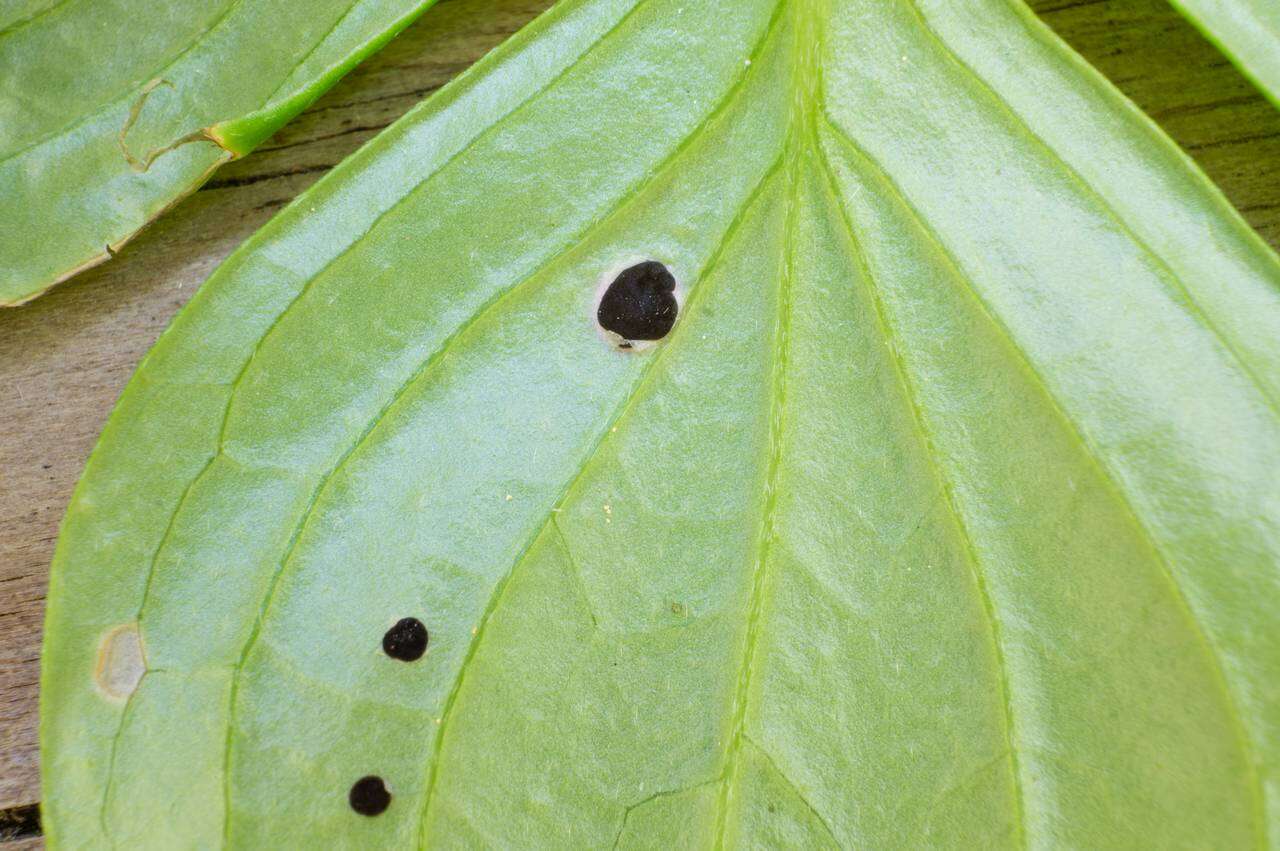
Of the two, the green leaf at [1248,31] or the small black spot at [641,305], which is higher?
the green leaf at [1248,31]

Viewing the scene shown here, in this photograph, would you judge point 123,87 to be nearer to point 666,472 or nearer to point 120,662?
point 120,662

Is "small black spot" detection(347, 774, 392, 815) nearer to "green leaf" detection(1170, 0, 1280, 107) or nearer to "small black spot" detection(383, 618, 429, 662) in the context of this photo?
"small black spot" detection(383, 618, 429, 662)

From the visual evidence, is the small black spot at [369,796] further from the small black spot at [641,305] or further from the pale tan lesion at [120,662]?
the small black spot at [641,305]

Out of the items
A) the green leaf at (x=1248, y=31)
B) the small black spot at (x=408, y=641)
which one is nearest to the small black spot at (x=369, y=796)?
the small black spot at (x=408, y=641)

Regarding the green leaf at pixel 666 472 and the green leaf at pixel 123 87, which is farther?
the green leaf at pixel 123 87

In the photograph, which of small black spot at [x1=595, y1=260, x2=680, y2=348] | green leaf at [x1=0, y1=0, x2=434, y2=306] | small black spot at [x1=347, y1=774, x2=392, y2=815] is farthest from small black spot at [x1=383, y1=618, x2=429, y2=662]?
green leaf at [x1=0, y1=0, x2=434, y2=306]

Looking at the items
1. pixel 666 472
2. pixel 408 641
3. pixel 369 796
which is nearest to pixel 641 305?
pixel 666 472

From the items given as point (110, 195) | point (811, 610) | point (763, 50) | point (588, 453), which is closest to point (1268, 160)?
point (763, 50)
